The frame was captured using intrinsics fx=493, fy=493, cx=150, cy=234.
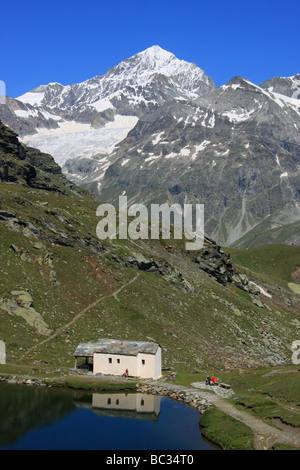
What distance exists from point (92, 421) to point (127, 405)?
709cm

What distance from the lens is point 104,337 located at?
76.8 metres

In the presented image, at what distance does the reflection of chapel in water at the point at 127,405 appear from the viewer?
53031 mm

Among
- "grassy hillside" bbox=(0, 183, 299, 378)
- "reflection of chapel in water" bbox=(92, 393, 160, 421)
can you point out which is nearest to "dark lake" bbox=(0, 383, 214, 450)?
"reflection of chapel in water" bbox=(92, 393, 160, 421)

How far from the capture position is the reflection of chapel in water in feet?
174

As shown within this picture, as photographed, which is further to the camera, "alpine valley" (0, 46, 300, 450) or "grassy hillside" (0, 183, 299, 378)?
"grassy hillside" (0, 183, 299, 378)

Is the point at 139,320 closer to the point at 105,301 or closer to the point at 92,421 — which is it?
the point at 105,301

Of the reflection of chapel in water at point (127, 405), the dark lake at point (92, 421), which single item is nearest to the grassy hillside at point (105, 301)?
the dark lake at point (92, 421)

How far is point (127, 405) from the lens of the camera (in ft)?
184

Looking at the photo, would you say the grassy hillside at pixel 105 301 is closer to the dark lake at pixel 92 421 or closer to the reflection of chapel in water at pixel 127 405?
the dark lake at pixel 92 421

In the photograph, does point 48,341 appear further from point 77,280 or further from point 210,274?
point 210,274

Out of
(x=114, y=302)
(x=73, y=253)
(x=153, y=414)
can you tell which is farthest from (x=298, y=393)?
(x=73, y=253)

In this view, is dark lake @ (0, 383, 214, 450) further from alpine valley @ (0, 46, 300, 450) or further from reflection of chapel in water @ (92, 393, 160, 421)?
alpine valley @ (0, 46, 300, 450)
